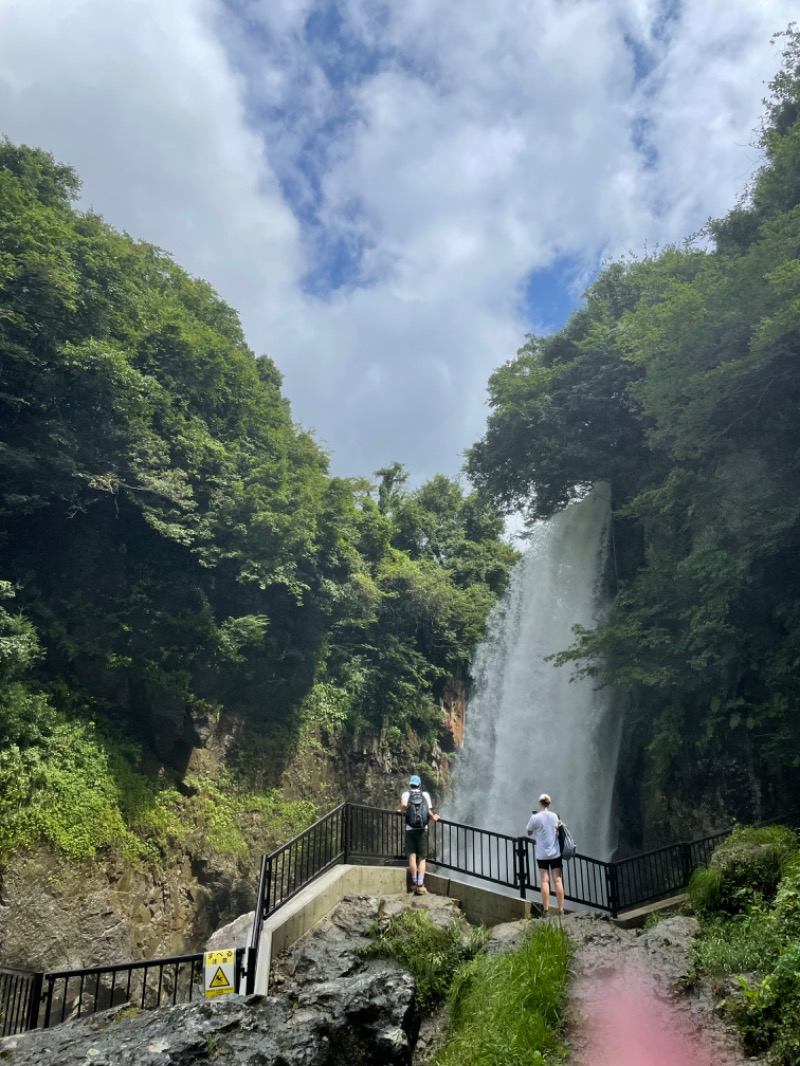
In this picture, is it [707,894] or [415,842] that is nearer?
[707,894]

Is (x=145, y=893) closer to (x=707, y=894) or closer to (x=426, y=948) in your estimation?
(x=426, y=948)

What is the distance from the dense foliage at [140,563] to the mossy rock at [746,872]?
37.6ft

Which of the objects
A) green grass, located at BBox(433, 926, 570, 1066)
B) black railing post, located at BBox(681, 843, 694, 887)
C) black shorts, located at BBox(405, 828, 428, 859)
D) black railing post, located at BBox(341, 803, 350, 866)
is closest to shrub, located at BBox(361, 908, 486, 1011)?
green grass, located at BBox(433, 926, 570, 1066)

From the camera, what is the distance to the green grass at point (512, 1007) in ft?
16.7

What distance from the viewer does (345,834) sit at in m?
10.1

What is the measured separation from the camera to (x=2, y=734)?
44.1ft

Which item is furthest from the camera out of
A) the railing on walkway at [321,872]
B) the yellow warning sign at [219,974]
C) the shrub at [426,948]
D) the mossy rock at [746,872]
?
the mossy rock at [746,872]

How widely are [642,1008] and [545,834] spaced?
3.50 metres

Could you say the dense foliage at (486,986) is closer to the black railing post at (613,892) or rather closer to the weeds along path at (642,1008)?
the weeds along path at (642,1008)

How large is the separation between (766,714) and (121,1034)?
11755 mm

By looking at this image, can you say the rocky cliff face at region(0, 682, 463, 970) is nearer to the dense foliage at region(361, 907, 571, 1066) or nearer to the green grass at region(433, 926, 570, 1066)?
the dense foliage at region(361, 907, 571, 1066)

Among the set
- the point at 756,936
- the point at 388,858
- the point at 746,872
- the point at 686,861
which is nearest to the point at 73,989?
the point at 388,858

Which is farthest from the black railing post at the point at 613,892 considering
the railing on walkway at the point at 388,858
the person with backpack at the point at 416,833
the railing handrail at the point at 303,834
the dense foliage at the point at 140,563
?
the dense foliage at the point at 140,563

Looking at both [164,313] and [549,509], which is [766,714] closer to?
[549,509]
